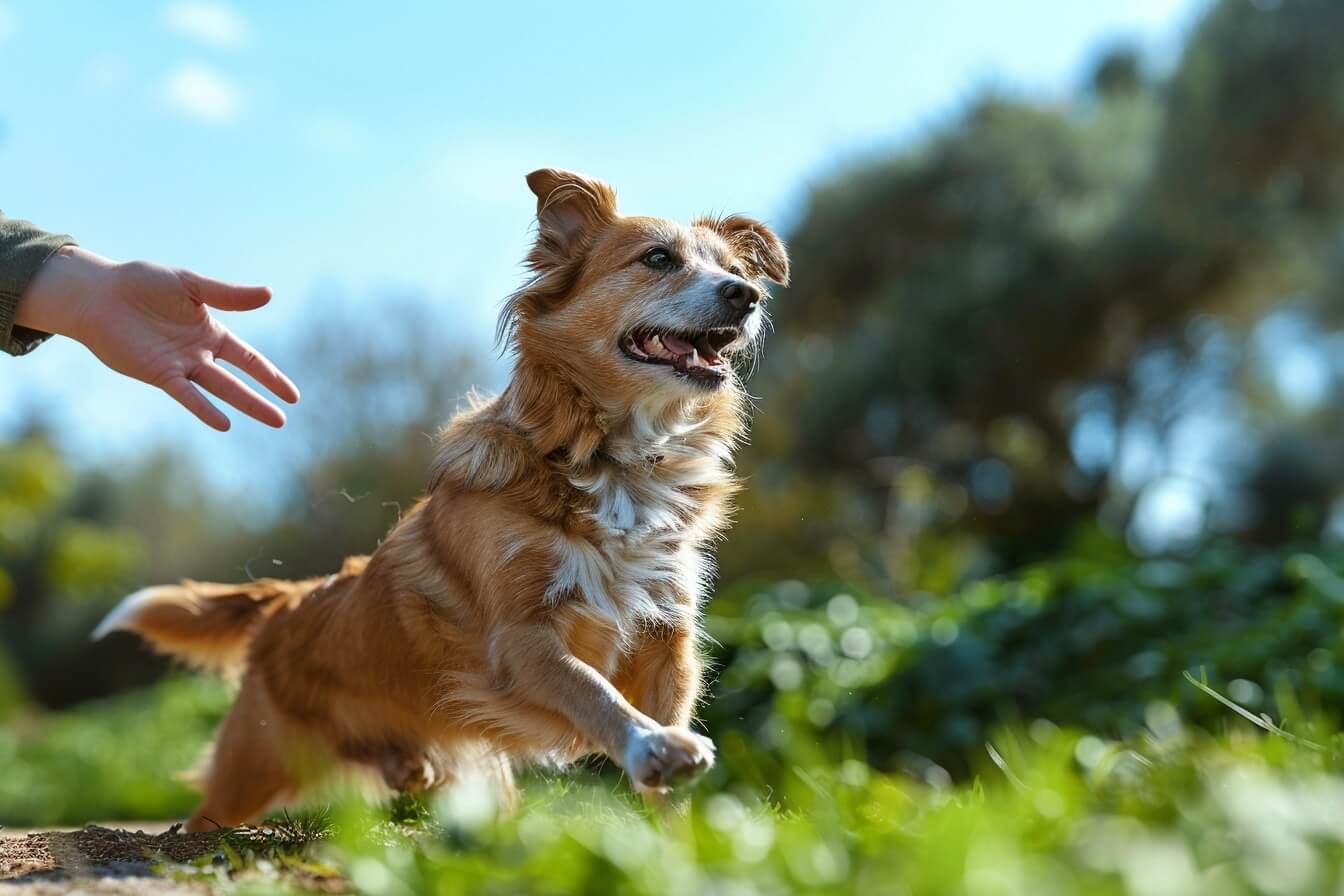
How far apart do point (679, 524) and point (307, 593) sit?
→ 62.9 inches

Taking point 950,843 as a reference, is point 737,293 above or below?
above

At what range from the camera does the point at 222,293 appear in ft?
12.4

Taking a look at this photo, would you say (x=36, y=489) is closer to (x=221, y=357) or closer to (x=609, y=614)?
(x=221, y=357)

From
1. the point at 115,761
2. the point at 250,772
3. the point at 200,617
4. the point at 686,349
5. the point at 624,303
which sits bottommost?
the point at 115,761

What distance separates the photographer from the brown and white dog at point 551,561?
3553mm

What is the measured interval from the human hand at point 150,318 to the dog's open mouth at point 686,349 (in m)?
1.16

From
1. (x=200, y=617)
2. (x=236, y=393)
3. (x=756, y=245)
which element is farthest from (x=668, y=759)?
(x=200, y=617)

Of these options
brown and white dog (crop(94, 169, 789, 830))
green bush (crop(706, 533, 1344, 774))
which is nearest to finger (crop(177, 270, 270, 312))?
brown and white dog (crop(94, 169, 789, 830))

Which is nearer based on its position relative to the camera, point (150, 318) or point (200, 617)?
point (150, 318)

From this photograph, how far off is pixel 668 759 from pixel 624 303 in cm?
174

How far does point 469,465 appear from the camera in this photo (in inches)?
151

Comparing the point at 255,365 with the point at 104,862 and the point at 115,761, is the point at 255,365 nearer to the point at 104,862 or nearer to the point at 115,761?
the point at 104,862

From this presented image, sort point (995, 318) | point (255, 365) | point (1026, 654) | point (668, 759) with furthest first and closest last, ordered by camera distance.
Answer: point (995, 318) → point (1026, 654) → point (255, 365) → point (668, 759)

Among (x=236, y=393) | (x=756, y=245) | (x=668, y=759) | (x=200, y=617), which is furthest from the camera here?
(x=200, y=617)
